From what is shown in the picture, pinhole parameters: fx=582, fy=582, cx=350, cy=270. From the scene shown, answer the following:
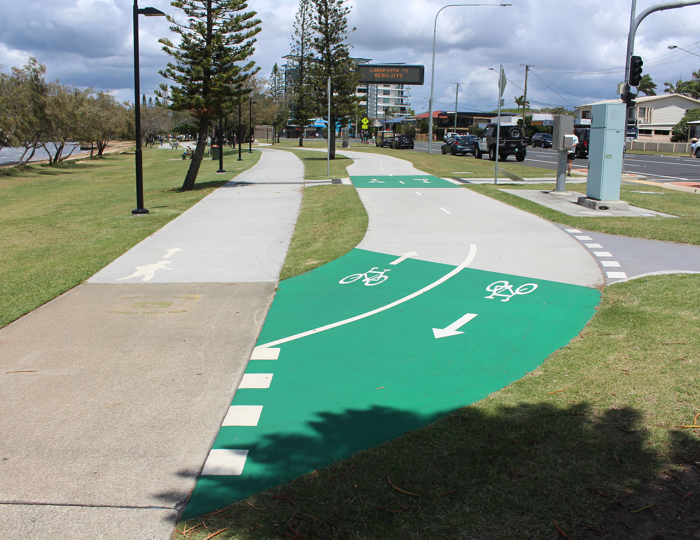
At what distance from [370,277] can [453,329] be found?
2.53 metres

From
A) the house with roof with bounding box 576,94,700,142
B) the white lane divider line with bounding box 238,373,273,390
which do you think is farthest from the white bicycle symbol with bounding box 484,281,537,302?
the house with roof with bounding box 576,94,700,142

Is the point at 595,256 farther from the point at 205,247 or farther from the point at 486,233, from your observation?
the point at 205,247

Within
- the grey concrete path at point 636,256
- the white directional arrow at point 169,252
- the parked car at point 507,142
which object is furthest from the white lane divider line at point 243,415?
the parked car at point 507,142

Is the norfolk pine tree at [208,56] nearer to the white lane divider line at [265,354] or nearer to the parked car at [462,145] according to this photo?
the white lane divider line at [265,354]

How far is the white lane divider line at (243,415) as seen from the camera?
449 cm

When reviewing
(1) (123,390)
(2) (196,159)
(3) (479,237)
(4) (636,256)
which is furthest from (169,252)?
(2) (196,159)

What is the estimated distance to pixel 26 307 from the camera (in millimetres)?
7469

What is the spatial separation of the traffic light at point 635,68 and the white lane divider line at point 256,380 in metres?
20.5

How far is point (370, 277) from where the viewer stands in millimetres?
8820

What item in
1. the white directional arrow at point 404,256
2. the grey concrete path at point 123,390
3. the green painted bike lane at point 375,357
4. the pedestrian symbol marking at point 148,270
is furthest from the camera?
the white directional arrow at point 404,256

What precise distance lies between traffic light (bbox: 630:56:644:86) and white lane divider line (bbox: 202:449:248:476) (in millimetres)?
21595

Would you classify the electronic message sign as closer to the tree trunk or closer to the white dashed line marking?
the tree trunk

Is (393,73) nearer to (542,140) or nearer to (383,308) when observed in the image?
(542,140)

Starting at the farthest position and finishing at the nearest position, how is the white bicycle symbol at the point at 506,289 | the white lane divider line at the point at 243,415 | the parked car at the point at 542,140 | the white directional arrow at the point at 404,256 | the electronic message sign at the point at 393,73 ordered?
Result: 1. the electronic message sign at the point at 393,73
2. the parked car at the point at 542,140
3. the white directional arrow at the point at 404,256
4. the white bicycle symbol at the point at 506,289
5. the white lane divider line at the point at 243,415
